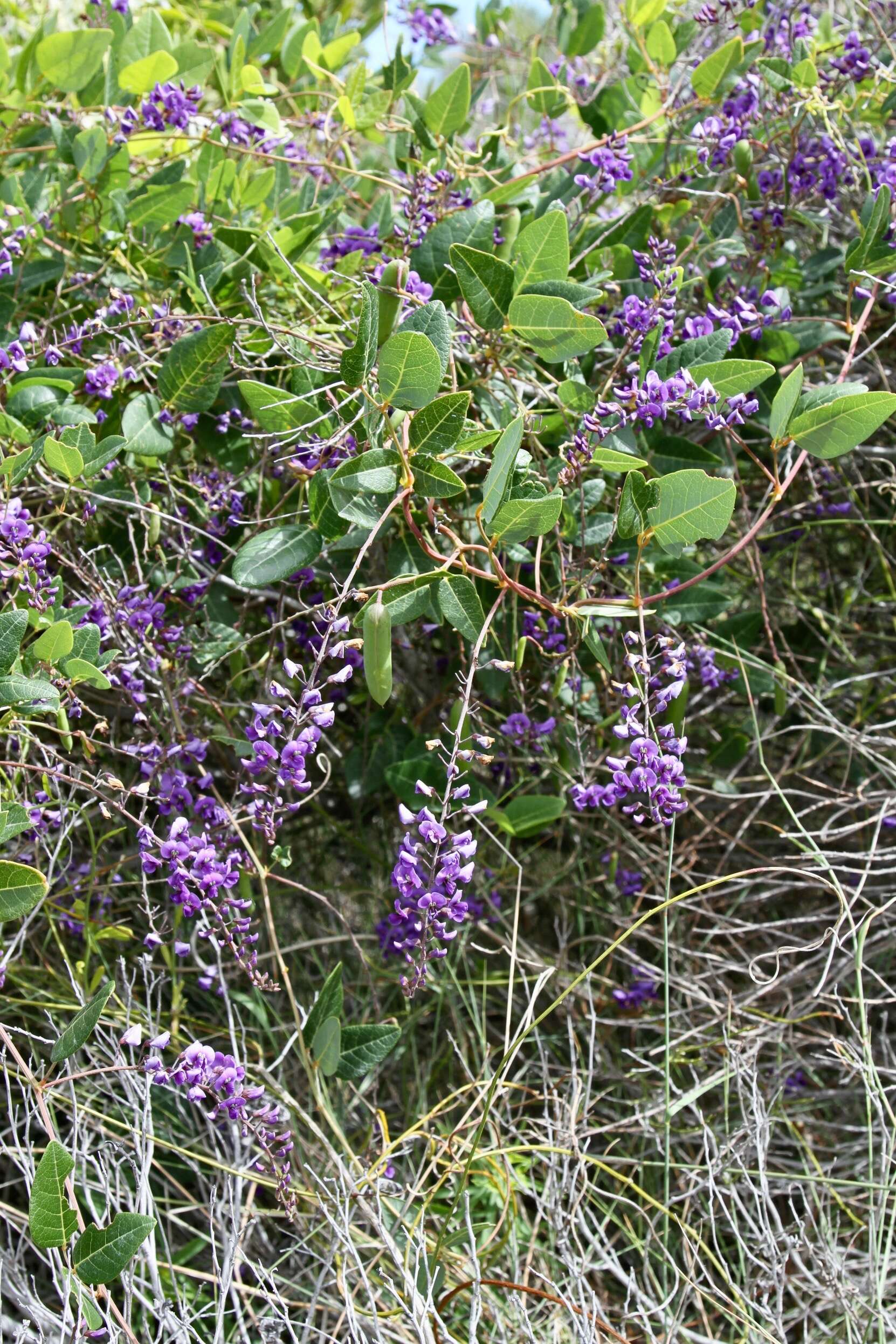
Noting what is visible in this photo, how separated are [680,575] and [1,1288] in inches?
45.0

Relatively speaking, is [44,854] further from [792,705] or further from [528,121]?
[528,121]

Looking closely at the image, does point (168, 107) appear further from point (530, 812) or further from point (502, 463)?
point (530, 812)

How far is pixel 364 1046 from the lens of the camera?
1.26 meters

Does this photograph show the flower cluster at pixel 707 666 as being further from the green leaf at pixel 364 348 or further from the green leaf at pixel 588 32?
the green leaf at pixel 588 32

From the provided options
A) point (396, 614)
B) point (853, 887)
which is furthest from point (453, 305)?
point (853, 887)

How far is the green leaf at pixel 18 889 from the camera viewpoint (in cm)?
110

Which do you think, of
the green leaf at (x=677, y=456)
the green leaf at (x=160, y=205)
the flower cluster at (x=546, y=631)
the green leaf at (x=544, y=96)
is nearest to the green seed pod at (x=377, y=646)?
the flower cluster at (x=546, y=631)

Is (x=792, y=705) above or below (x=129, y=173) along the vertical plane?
below

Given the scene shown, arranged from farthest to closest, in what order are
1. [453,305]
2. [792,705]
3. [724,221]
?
[792,705]
[724,221]
[453,305]

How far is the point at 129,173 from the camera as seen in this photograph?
5.14 feet

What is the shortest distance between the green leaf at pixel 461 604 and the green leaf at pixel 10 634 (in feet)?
1.38

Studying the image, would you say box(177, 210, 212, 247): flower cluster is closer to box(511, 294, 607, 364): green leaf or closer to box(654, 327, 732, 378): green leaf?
box(511, 294, 607, 364): green leaf

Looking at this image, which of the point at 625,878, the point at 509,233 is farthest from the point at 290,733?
the point at 509,233

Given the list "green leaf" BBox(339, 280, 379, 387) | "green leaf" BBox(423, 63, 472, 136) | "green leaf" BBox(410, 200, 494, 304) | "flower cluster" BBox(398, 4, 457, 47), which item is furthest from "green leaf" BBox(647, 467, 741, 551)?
"flower cluster" BBox(398, 4, 457, 47)
